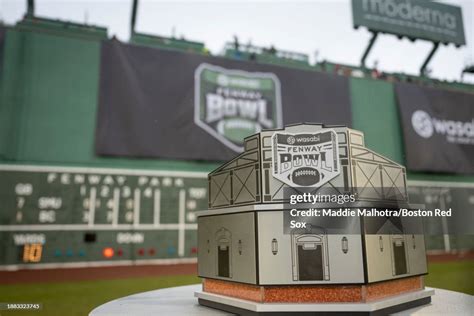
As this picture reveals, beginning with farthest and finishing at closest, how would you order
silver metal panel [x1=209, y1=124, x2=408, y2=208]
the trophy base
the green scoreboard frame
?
the green scoreboard frame
silver metal panel [x1=209, y1=124, x2=408, y2=208]
the trophy base

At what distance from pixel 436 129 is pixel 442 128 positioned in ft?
0.53

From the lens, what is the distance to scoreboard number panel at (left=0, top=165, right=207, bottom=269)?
23.6 feet

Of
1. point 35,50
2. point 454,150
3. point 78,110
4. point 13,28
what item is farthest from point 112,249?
point 454,150

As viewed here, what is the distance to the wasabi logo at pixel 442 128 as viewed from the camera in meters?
10.4

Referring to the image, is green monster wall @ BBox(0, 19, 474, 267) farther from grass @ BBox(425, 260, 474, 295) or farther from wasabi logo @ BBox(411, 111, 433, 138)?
wasabi logo @ BBox(411, 111, 433, 138)

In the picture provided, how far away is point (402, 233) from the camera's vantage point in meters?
4.08

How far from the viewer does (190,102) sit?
29.2 feet

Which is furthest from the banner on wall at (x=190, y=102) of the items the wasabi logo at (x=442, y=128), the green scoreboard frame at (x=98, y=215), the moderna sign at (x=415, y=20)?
the moderna sign at (x=415, y=20)

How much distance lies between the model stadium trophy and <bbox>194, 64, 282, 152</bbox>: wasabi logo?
5.04m

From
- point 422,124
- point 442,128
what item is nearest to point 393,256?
point 422,124

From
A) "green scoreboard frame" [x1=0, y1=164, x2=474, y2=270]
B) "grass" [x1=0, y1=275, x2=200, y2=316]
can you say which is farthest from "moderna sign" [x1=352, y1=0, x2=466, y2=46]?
"grass" [x1=0, y1=275, x2=200, y2=316]

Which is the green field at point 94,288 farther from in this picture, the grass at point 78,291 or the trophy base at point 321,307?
the trophy base at point 321,307

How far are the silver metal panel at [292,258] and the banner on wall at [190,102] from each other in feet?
17.9

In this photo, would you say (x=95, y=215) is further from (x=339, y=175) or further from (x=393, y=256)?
(x=393, y=256)
